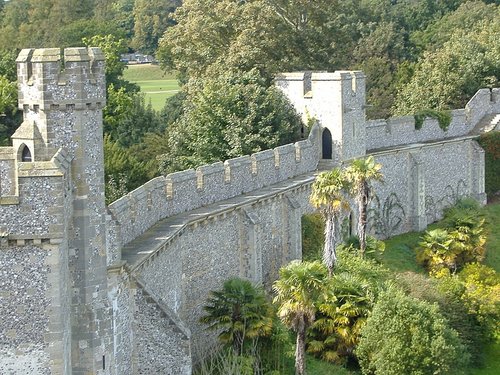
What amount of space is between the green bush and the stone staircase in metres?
28.4

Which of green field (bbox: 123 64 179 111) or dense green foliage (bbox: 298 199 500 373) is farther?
green field (bbox: 123 64 179 111)

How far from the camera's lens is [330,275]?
110ft

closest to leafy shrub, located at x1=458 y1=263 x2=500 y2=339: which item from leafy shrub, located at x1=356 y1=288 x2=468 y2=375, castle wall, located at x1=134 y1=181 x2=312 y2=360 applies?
leafy shrub, located at x1=356 y1=288 x2=468 y2=375

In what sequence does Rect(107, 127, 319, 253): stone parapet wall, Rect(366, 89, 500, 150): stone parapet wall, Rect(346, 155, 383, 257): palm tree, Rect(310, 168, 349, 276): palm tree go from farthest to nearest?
Rect(366, 89, 500, 150): stone parapet wall
Rect(346, 155, 383, 257): palm tree
Rect(310, 168, 349, 276): palm tree
Rect(107, 127, 319, 253): stone parapet wall

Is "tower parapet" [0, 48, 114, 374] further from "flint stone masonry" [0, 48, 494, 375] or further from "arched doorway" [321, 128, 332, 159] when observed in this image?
"arched doorway" [321, 128, 332, 159]

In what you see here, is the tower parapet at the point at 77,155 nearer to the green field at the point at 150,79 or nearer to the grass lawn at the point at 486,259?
the grass lawn at the point at 486,259

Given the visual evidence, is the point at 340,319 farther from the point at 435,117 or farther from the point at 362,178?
the point at 435,117

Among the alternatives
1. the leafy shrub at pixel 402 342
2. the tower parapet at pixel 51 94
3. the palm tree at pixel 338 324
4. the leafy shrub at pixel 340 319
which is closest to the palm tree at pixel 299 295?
the leafy shrub at pixel 340 319

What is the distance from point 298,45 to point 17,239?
106 ft

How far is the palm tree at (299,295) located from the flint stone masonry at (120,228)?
99.3 inches

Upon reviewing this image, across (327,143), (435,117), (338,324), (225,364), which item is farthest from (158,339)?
(435,117)

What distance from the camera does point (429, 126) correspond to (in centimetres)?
5050

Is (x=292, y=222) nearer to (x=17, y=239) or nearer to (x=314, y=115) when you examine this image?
(x=314, y=115)

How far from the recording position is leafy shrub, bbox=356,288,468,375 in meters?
32.0
